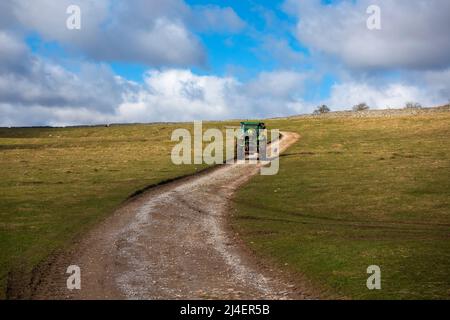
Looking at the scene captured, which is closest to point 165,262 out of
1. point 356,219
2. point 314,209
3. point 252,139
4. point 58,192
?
point 356,219

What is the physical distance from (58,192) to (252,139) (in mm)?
31626

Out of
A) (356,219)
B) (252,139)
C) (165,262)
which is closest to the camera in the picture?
(165,262)

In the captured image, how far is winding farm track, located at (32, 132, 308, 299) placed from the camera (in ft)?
52.4

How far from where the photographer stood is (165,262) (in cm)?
1948

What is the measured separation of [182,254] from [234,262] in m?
2.48

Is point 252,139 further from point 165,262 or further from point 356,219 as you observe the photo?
point 165,262

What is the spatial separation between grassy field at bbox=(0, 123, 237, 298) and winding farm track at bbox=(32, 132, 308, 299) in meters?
1.35

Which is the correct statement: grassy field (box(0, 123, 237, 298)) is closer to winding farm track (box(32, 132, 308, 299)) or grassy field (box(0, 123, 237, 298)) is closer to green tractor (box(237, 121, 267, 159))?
winding farm track (box(32, 132, 308, 299))

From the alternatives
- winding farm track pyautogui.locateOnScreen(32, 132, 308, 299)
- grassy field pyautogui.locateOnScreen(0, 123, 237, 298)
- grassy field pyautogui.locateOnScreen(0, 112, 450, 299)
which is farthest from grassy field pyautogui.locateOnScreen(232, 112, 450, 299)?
grassy field pyautogui.locateOnScreen(0, 123, 237, 298)

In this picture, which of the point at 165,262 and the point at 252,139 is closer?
the point at 165,262

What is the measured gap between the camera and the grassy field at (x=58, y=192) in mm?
21828

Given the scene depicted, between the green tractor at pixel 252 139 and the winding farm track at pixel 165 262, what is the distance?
31.2 metres
